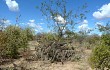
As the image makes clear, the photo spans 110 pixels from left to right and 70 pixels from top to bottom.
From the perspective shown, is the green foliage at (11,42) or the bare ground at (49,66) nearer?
the bare ground at (49,66)

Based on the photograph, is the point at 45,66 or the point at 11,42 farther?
the point at 11,42

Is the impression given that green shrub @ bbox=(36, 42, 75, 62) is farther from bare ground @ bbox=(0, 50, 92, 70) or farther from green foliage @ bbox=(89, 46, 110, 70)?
green foliage @ bbox=(89, 46, 110, 70)

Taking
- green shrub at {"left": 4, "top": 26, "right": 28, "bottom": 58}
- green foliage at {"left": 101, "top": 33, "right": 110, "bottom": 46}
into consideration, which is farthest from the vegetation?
green shrub at {"left": 4, "top": 26, "right": 28, "bottom": 58}

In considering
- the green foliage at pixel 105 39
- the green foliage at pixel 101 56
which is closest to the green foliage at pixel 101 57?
the green foliage at pixel 101 56

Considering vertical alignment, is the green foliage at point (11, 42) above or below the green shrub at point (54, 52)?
above

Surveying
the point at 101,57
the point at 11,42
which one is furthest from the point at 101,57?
the point at 11,42

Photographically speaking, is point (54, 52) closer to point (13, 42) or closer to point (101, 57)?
point (13, 42)

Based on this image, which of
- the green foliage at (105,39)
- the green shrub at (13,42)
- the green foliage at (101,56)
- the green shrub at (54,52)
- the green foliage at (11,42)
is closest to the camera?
the green foliage at (101,56)

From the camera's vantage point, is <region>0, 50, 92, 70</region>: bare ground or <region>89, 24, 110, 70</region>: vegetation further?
<region>0, 50, 92, 70</region>: bare ground

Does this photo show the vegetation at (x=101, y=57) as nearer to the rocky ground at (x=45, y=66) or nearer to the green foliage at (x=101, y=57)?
the green foliage at (x=101, y=57)

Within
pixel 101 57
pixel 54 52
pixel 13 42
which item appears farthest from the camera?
pixel 13 42

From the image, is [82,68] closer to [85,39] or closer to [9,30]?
[9,30]

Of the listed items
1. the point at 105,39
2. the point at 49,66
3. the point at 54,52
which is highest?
the point at 105,39

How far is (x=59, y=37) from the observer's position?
918 inches
